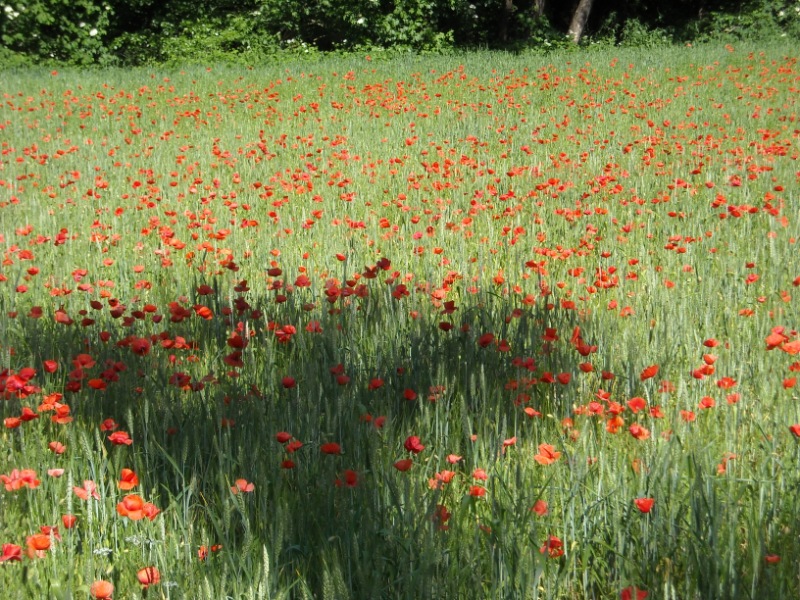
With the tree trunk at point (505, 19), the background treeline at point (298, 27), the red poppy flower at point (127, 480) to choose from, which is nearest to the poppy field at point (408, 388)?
the red poppy flower at point (127, 480)

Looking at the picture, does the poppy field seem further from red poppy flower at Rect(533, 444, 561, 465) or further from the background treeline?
the background treeline

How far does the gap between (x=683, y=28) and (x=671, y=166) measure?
18.5m

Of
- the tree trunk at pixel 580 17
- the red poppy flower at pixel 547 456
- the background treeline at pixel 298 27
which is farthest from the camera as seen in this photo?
the tree trunk at pixel 580 17

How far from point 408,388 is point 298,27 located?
21.2 meters

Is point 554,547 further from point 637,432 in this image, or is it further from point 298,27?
point 298,27

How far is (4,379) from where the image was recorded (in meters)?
2.62

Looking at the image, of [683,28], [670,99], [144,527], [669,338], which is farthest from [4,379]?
[683,28]

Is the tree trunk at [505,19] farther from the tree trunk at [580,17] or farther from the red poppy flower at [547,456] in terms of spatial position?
the red poppy flower at [547,456]

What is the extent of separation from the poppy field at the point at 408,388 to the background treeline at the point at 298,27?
46.8ft

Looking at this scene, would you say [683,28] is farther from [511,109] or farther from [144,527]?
[144,527]

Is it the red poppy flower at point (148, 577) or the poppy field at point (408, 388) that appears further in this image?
the poppy field at point (408, 388)

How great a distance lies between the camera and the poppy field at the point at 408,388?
6.52ft

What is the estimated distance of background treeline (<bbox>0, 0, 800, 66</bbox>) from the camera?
20922 millimetres

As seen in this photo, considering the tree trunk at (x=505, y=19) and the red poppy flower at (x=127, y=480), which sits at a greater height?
the tree trunk at (x=505, y=19)
